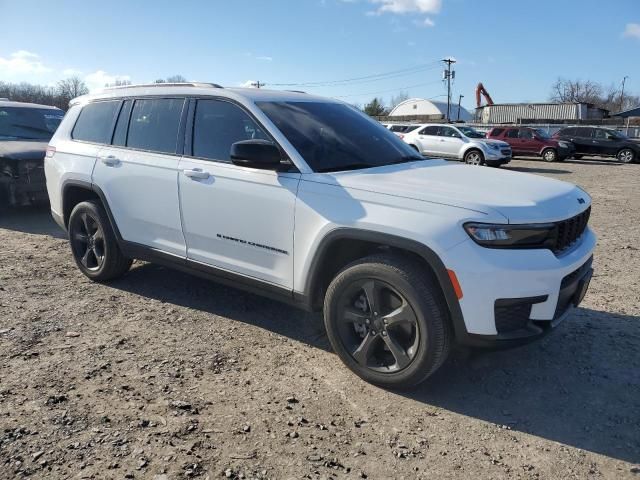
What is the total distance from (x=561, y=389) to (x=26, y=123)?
30.6 ft

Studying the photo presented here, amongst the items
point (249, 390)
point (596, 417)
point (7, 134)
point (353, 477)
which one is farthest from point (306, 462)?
point (7, 134)

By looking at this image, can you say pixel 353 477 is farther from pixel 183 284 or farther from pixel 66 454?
pixel 183 284

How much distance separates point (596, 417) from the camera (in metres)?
3.02

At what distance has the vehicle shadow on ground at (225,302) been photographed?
4.19 m

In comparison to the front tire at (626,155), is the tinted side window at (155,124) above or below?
above

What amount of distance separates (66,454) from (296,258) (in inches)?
66.6

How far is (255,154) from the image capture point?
3.38 metres

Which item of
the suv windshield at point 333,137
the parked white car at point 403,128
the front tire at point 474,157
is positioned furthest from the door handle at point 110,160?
the parked white car at point 403,128

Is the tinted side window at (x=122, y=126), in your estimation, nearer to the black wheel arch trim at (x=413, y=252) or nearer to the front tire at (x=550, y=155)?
the black wheel arch trim at (x=413, y=252)

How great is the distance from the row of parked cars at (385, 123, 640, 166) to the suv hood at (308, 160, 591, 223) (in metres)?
16.6

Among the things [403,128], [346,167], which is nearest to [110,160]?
[346,167]

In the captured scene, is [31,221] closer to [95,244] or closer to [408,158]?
[95,244]

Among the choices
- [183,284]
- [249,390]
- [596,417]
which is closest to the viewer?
[596,417]

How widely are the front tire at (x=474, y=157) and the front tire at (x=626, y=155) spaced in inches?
321
